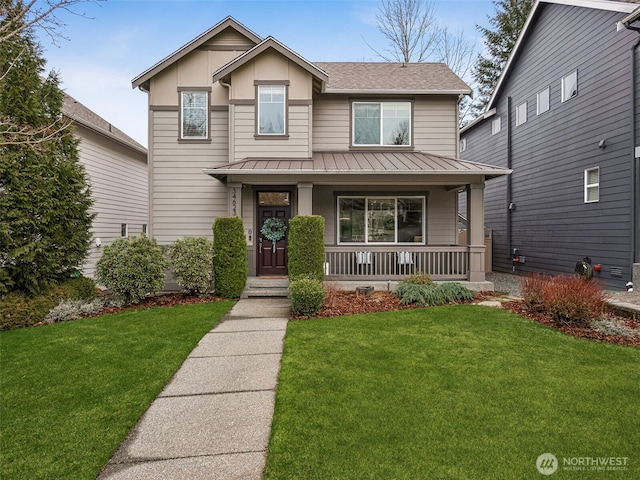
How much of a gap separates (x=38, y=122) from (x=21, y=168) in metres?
1.12

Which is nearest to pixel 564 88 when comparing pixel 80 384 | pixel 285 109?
pixel 285 109

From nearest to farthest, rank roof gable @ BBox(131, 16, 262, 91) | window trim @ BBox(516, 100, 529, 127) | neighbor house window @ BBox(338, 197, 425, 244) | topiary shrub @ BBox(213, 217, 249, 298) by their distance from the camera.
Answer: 1. topiary shrub @ BBox(213, 217, 249, 298)
2. roof gable @ BBox(131, 16, 262, 91)
3. neighbor house window @ BBox(338, 197, 425, 244)
4. window trim @ BBox(516, 100, 529, 127)

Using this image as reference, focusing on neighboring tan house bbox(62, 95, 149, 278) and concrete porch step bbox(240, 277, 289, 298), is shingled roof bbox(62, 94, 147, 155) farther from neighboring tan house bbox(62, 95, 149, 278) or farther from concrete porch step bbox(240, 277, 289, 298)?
concrete porch step bbox(240, 277, 289, 298)

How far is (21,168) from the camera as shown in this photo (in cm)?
739

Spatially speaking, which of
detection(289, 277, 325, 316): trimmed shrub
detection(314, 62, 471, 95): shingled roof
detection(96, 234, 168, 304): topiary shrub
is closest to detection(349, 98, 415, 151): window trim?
detection(314, 62, 471, 95): shingled roof

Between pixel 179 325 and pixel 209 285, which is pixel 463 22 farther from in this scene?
pixel 179 325

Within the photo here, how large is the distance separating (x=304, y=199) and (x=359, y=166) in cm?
172

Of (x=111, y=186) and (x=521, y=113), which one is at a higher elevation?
(x=521, y=113)

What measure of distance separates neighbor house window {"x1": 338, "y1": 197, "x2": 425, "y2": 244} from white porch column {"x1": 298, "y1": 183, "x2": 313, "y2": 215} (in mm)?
1900

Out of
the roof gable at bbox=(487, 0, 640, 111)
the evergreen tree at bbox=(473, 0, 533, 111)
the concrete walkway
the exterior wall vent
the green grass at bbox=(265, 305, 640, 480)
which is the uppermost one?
the evergreen tree at bbox=(473, 0, 533, 111)

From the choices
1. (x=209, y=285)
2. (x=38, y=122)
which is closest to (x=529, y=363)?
(x=209, y=285)

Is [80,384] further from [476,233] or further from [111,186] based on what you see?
[111,186]

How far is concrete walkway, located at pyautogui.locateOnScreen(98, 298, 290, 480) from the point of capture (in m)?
2.76

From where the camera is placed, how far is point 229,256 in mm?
9141
